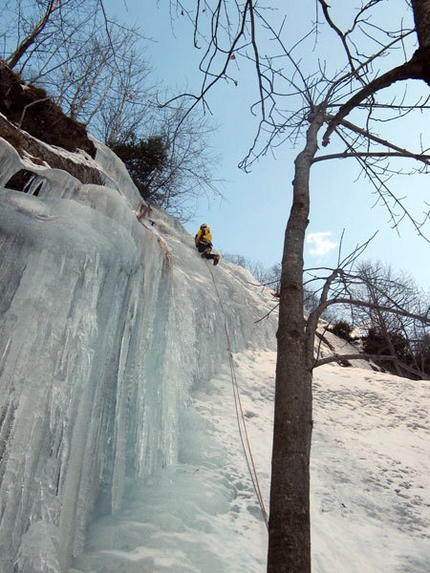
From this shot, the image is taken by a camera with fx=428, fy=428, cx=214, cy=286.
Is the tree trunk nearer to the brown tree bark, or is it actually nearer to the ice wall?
the brown tree bark

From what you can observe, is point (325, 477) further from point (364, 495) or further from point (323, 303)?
point (323, 303)

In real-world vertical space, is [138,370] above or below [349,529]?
above

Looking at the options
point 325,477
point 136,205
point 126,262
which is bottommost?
point 325,477

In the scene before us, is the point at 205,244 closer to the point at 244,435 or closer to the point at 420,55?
the point at 244,435

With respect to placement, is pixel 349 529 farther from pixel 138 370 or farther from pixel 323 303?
pixel 323 303

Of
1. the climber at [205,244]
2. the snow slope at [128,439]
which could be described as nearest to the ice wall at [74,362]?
the snow slope at [128,439]

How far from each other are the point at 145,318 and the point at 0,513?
2.12m

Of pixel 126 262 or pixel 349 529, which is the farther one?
pixel 126 262

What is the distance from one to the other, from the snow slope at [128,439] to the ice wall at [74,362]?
11 millimetres

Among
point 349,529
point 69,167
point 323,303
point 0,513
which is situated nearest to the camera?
point 323,303

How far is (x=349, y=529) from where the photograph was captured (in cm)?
357

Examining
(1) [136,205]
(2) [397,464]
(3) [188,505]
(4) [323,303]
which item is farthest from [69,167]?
(2) [397,464]

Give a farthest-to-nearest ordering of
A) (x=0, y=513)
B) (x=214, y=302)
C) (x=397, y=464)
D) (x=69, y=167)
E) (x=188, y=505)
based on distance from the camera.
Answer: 1. (x=214, y=302)
2. (x=69, y=167)
3. (x=397, y=464)
4. (x=188, y=505)
5. (x=0, y=513)

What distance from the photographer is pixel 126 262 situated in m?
3.88
